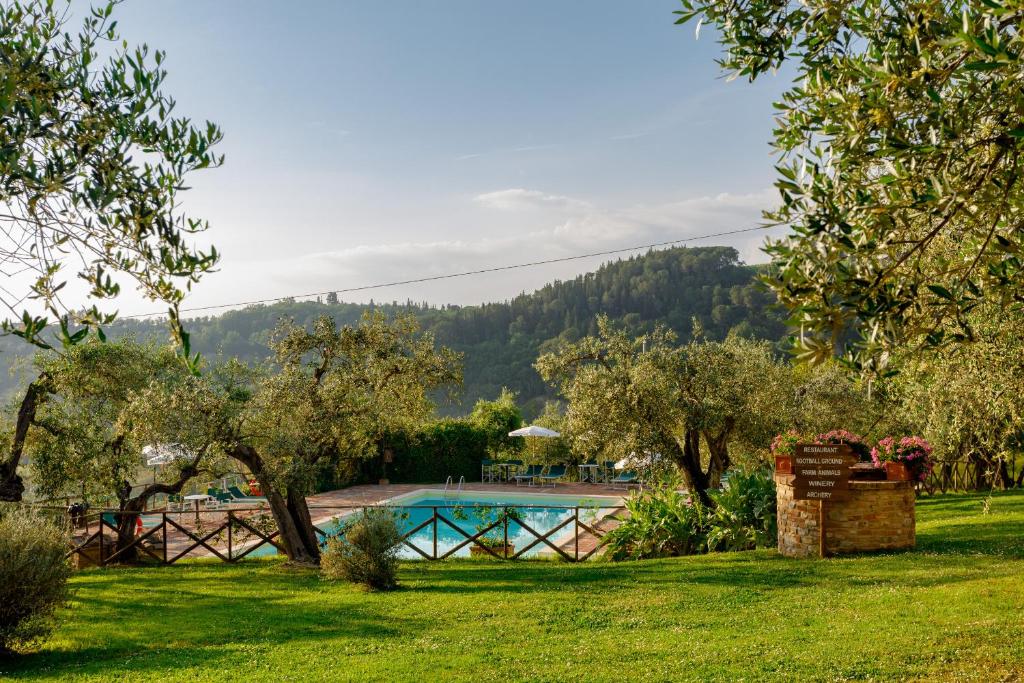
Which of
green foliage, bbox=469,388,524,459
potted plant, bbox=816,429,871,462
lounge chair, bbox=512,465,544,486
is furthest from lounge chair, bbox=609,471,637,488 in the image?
potted plant, bbox=816,429,871,462

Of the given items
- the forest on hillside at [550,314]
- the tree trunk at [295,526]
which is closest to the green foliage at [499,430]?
the tree trunk at [295,526]

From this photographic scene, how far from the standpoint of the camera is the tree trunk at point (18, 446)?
44.0 ft

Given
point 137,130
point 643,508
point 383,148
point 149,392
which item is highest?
point 383,148

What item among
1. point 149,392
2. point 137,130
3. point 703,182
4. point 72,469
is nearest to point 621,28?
point 703,182

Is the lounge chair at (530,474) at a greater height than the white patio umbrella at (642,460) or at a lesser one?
lesser

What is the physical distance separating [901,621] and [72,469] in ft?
43.5

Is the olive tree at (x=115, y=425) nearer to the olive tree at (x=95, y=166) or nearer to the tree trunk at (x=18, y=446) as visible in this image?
the tree trunk at (x=18, y=446)

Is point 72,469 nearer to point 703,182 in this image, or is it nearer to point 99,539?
point 99,539

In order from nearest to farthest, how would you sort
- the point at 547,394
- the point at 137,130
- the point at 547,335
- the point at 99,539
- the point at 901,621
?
the point at 137,130 < the point at 901,621 < the point at 99,539 < the point at 547,394 < the point at 547,335

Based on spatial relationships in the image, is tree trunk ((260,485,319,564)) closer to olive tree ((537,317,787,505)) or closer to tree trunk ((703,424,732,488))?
olive tree ((537,317,787,505))

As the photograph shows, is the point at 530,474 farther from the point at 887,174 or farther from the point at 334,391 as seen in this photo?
the point at 887,174

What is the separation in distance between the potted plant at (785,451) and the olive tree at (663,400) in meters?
1.59

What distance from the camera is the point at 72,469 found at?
1377cm

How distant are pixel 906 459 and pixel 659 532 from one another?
4.35 meters
